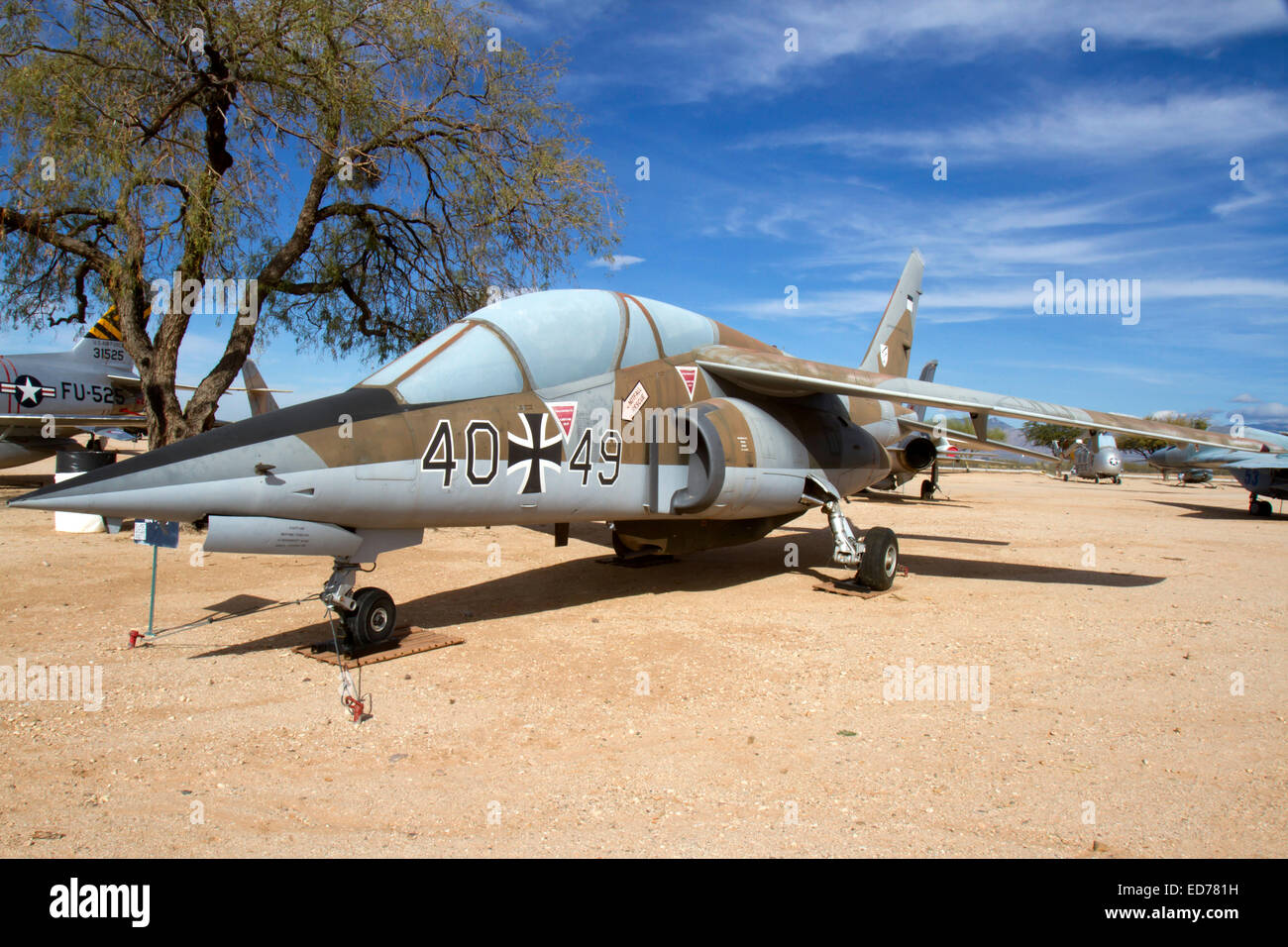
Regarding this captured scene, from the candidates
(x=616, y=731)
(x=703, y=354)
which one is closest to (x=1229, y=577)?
(x=703, y=354)

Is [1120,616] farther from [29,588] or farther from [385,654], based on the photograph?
[29,588]

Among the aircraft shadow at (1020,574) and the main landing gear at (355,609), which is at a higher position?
the main landing gear at (355,609)

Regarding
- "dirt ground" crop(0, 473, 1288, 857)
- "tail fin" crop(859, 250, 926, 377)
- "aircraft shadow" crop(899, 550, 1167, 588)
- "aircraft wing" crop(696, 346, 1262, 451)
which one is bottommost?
"dirt ground" crop(0, 473, 1288, 857)

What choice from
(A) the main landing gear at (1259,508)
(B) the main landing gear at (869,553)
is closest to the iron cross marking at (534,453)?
(B) the main landing gear at (869,553)

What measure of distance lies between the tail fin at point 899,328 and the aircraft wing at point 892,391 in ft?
14.2

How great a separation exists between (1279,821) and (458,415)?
222 inches

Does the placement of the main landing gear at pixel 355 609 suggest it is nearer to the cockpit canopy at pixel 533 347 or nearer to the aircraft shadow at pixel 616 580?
the aircraft shadow at pixel 616 580

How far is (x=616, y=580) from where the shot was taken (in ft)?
31.6

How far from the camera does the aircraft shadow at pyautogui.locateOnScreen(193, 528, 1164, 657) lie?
291 inches

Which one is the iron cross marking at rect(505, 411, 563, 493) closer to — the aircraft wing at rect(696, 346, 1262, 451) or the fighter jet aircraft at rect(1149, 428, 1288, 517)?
the aircraft wing at rect(696, 346, 1262, 451)

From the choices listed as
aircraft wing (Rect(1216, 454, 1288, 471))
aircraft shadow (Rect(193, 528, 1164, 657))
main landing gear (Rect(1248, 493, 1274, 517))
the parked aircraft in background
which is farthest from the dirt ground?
the parked aircraft in background

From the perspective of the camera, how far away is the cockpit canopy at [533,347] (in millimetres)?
6113

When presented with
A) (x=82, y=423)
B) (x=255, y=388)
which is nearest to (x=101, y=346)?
(x=82, y=423)

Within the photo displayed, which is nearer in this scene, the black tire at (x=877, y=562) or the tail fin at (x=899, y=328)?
the black tire at (x=877, y=562)
